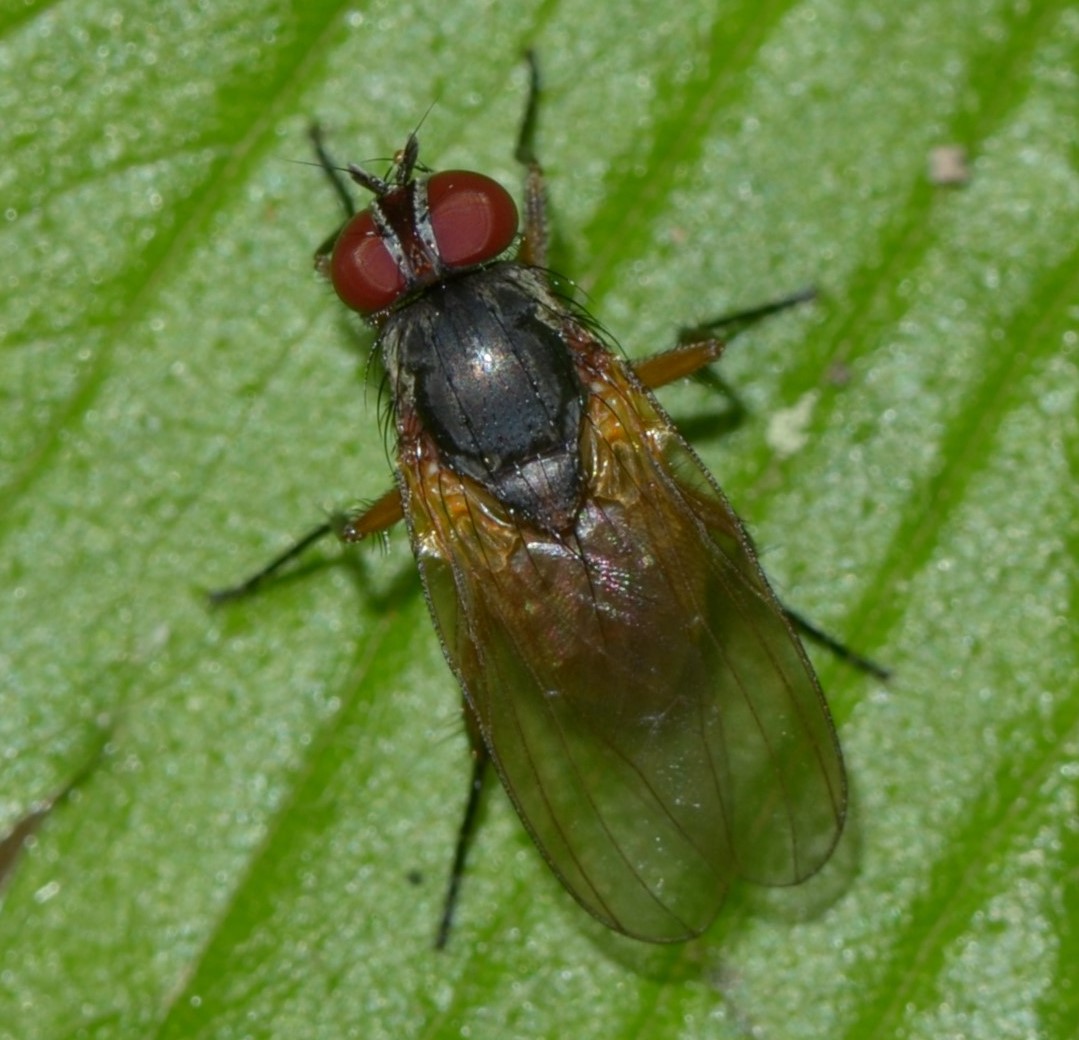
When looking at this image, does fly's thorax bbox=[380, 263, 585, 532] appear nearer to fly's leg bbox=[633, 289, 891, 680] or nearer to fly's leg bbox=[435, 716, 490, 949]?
fly's leg bbox=[633, 289, 891, 680]

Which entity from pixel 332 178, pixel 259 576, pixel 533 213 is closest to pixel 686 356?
pixel 533 213

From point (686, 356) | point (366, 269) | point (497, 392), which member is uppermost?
point (366, 269)

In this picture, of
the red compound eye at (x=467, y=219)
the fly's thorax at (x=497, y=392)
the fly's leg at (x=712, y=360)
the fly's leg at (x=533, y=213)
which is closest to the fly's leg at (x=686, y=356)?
the fly's leg at (x=712, y=360)

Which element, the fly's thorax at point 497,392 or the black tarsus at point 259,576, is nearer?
the fly's thorax at point 497,392

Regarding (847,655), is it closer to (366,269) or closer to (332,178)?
(366,269)

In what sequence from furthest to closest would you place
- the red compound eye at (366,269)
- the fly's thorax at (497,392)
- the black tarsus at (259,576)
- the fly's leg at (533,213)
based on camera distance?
the black tarsus at (259,576) → the fly's leg at (533,213) → the red compound eye at (366,269) → the fly's thorax at (497,392)

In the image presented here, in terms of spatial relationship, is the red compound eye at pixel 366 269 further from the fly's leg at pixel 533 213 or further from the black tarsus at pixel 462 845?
the black tarsus at pixel 462 845
